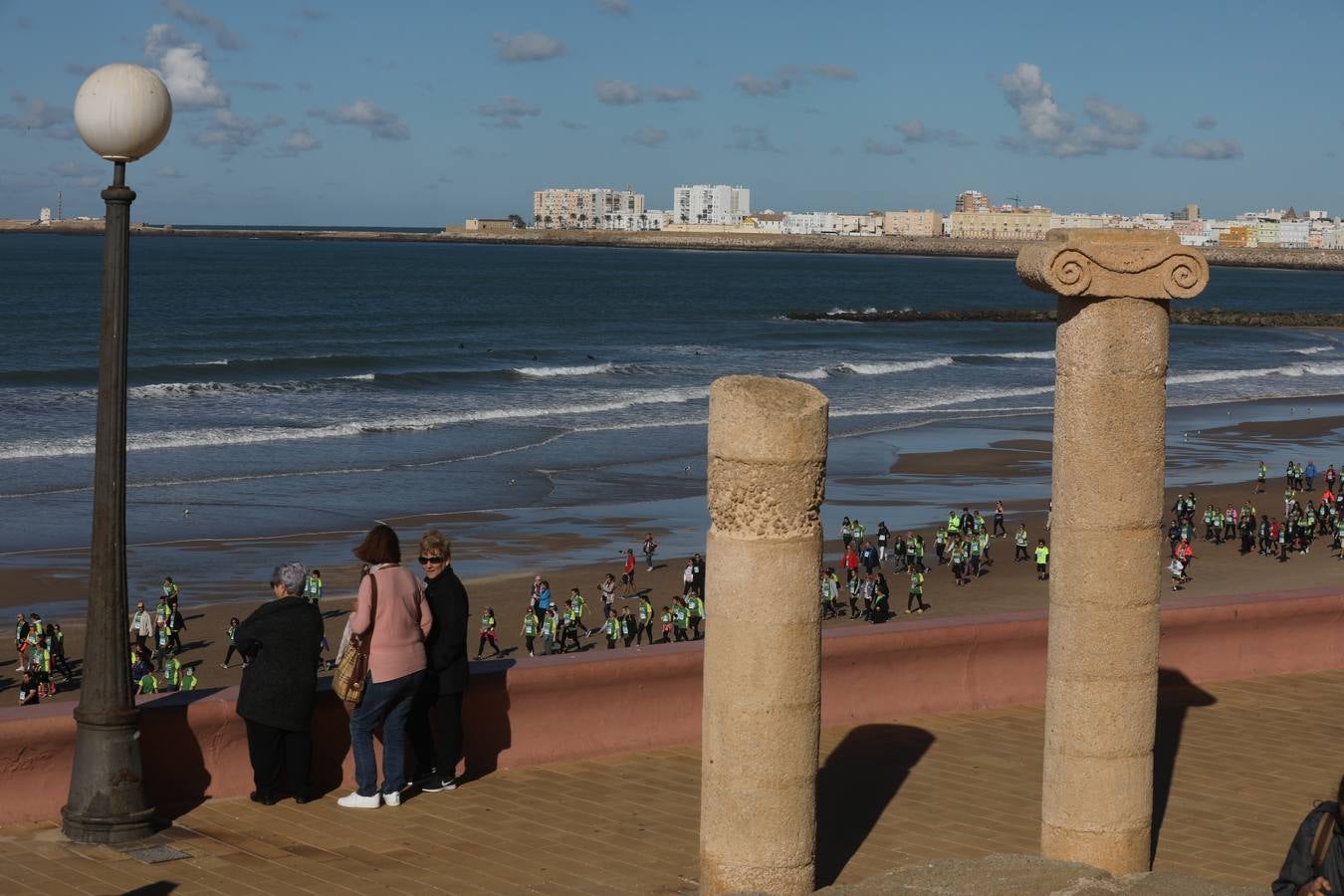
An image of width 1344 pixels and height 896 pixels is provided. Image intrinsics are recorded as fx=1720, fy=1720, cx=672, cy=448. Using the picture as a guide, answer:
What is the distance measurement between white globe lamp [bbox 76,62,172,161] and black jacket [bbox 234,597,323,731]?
82.6 inches

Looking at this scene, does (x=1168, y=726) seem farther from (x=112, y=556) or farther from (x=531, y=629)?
(x=531, y=629)

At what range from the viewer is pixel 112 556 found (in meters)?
7.26

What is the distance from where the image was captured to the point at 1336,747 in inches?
364

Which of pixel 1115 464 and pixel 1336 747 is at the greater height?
pixel 1115 464

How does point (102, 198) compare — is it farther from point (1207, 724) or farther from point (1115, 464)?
point (1207, 724)

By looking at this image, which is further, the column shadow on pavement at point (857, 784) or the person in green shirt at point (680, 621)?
the person in green shirt at point (680, 621)

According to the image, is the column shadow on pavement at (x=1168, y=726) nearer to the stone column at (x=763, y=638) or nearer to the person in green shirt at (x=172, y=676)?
the stone column at (x=763, y=638)

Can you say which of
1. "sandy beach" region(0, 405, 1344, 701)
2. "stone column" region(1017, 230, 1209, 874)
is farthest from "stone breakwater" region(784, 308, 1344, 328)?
"stone column" region(1017, 230, 1209, 874)

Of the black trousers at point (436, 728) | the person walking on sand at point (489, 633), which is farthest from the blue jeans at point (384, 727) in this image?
the person walking on sand at point (489, 633)

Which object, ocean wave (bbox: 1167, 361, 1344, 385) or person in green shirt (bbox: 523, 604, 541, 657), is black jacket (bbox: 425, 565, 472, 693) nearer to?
A: person in green shirt (bbox: 523, 604, 541, 657)

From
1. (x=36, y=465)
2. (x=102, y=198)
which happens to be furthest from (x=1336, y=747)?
(x=36, y=465)

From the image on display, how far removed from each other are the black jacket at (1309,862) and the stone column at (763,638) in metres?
2.04

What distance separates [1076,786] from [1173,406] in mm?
50304

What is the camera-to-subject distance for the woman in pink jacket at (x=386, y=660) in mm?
7719
